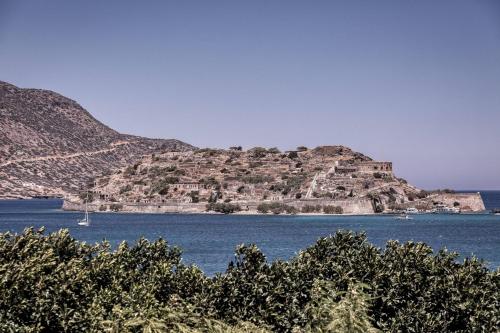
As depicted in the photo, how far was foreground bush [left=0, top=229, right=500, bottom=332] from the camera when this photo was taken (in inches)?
1027

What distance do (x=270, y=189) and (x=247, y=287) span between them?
141641 millimetres

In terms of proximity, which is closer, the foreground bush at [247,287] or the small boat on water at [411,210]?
the foreground bush at [247,287]

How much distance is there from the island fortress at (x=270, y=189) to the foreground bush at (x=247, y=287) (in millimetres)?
120789

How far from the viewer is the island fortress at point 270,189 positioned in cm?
16025

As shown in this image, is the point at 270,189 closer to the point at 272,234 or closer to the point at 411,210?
the point at 411,210

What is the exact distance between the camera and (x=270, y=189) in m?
172

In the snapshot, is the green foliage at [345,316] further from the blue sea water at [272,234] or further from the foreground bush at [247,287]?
the blue sea water at [272,234]

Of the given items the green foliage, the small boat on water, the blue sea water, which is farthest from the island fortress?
the green foliage

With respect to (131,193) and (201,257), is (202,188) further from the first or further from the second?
(201,257)

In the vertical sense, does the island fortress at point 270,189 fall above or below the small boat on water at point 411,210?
above

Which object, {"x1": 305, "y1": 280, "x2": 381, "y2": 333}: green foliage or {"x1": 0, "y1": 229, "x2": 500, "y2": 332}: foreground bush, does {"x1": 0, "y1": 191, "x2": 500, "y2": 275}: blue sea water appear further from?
{"x1": 305, "y1": 280, "x2": 381, "y2": 333}: green foliage

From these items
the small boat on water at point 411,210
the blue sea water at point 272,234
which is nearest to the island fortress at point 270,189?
the small boat on water at point 411,210

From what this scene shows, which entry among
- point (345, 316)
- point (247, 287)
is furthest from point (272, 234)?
point (345, 316)

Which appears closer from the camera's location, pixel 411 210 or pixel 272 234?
pixel 272 234
